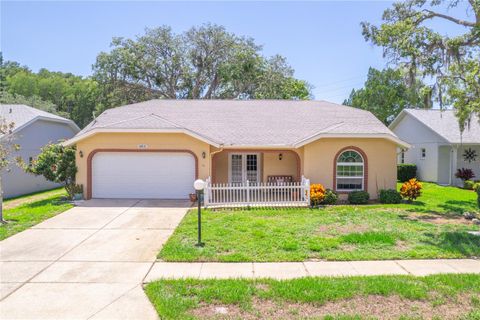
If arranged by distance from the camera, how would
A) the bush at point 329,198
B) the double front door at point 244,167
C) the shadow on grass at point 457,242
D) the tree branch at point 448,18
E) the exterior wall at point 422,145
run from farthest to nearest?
the exterior wall at point 422,145 < the double front door at point 244,167 < the bush at point 329,198 < the tree branch at point 448,18 < the shadow on grass at point 457,242

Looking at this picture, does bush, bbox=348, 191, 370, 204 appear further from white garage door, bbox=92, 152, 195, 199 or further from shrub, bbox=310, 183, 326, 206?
white garage door, bbox=92, 152, 195, 199

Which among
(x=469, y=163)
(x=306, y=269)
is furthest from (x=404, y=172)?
(x=306, y=269)

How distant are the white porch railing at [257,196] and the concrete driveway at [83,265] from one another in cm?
197

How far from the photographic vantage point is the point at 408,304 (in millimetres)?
5160

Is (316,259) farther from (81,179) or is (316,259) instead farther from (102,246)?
(81,179)

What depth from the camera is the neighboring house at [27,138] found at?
58.6ft

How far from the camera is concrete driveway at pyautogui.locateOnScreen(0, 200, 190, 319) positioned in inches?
199

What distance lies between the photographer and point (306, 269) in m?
6.67

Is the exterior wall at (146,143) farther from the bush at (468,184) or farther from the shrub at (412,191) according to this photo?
the bush at (468,184)

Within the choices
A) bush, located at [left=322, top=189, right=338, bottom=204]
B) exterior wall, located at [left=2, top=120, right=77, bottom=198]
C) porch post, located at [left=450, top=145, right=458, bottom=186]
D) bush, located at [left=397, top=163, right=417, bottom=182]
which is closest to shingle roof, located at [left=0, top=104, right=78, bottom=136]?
exterior wall, located at [left=2, top=120, right=77, bottom=198]

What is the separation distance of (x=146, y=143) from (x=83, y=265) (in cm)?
856

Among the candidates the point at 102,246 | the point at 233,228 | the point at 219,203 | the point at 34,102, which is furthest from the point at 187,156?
the point at 34,102

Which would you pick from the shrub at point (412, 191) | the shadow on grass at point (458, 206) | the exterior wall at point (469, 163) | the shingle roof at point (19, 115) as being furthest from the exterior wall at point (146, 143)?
the exterior wall at point (469, 163)

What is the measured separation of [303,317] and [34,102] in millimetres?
40398
